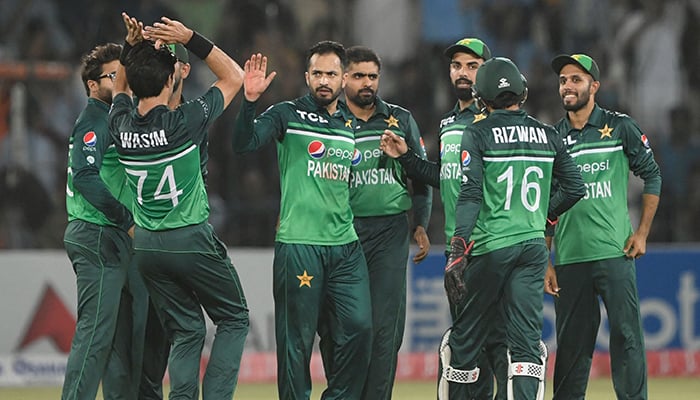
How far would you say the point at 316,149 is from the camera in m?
8.86

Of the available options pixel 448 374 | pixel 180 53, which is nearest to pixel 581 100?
A: pixel 448 374

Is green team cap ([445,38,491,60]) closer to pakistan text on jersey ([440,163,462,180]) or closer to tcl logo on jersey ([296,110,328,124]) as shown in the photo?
pakistan text on jersey ([440,163,462,180])

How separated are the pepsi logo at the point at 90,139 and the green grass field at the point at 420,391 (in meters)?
4.13

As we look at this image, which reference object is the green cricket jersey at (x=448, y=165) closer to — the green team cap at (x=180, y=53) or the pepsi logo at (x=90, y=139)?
the green team cap at (x=180, y=53)

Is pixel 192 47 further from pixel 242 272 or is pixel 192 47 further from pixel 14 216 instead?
pixel 14 216

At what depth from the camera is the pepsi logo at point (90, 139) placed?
866cm

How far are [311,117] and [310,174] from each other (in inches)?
17.1

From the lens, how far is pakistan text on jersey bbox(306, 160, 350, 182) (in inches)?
348

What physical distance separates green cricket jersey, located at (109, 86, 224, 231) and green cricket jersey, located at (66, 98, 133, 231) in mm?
484

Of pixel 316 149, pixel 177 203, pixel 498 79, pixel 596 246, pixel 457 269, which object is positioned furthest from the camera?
pixel 596 246

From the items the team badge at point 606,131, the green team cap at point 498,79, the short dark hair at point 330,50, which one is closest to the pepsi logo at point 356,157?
the short dark hair at point 330,50

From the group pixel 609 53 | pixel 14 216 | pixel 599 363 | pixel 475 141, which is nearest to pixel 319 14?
pixel 609 53

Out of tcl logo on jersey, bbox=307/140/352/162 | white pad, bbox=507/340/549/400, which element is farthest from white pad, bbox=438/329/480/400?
tcl logo on jersey, bbox=307/140/352/162

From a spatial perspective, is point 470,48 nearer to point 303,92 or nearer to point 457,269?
point 457,269
